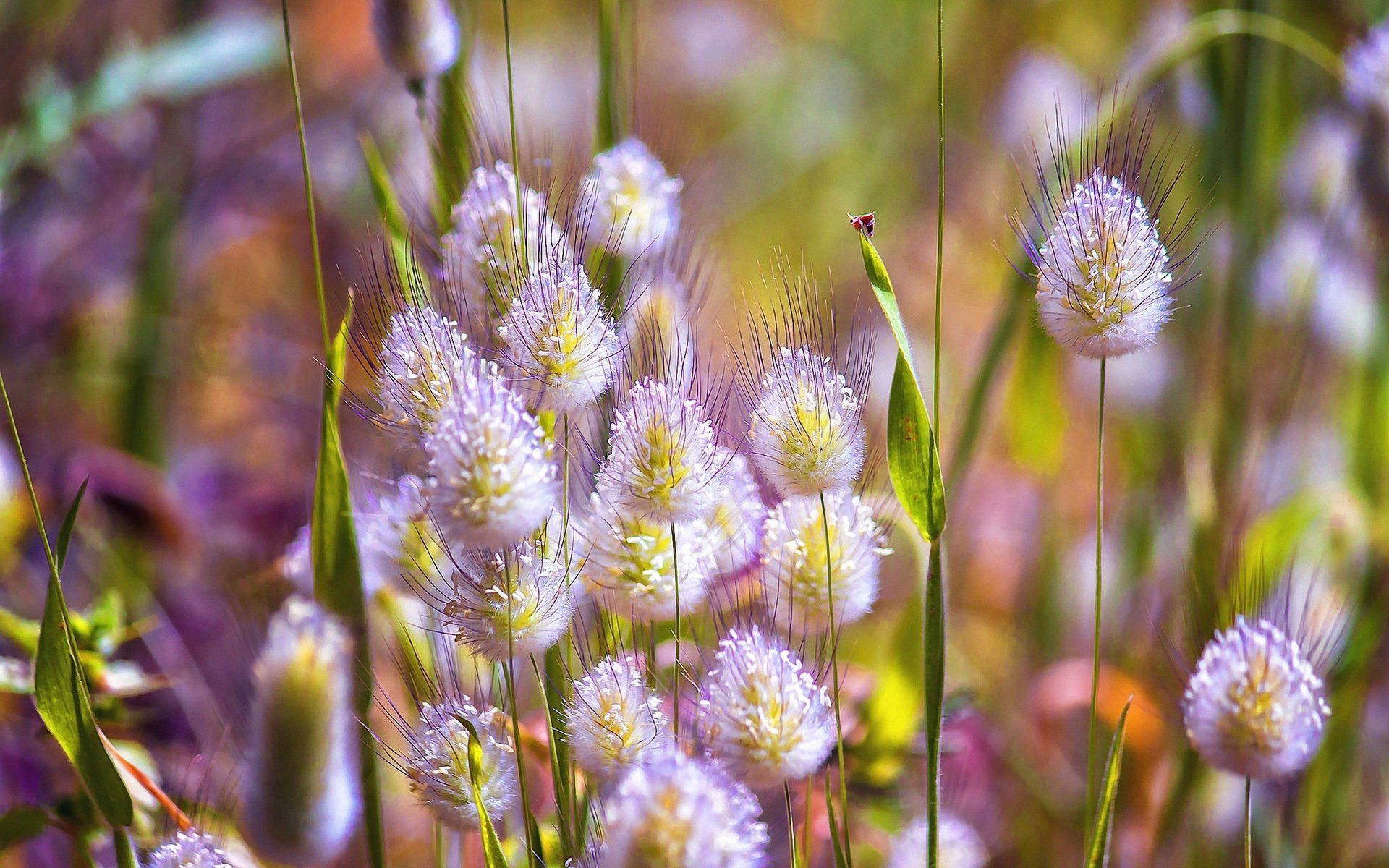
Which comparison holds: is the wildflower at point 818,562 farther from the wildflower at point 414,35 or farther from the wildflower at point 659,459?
the wildflower at point 414,35

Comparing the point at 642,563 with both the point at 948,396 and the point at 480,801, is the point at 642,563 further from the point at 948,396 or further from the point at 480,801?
the point at 948,396

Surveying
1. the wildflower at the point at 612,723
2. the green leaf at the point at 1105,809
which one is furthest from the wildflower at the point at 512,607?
the green leaf at the point at 1105,809

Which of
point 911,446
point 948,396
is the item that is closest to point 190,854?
point 911,446

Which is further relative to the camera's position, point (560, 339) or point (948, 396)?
point (948, 396)

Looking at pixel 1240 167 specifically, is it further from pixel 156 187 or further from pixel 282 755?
pixel 156 187

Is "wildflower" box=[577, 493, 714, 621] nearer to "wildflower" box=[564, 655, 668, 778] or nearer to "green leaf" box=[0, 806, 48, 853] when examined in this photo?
"wildflower" box=[564, 655, 668, 778]
